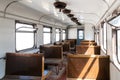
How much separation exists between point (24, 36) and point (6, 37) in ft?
4.66

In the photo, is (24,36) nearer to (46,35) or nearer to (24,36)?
(24,36)

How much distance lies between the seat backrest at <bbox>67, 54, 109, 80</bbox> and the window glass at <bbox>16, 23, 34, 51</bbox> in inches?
63.7

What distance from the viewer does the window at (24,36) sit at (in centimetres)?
423

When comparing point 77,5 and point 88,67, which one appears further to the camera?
point 77,5

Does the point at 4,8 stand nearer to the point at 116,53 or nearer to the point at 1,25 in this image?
the point at 1,25

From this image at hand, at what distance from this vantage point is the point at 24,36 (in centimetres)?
481

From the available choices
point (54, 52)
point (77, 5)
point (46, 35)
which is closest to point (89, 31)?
point (46, 35)

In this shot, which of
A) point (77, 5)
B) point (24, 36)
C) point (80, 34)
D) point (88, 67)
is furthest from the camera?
point (80, 34)

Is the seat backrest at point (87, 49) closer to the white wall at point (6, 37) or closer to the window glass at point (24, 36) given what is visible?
the window glass at point (24, 36)

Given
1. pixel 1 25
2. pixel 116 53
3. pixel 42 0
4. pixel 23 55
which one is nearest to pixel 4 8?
pixel 1 25

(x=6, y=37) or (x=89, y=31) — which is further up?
(x=89, y=31)

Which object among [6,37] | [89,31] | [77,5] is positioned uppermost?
[77,5]

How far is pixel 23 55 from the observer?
9.66 ft

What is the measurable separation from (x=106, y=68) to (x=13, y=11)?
7.96 feet
